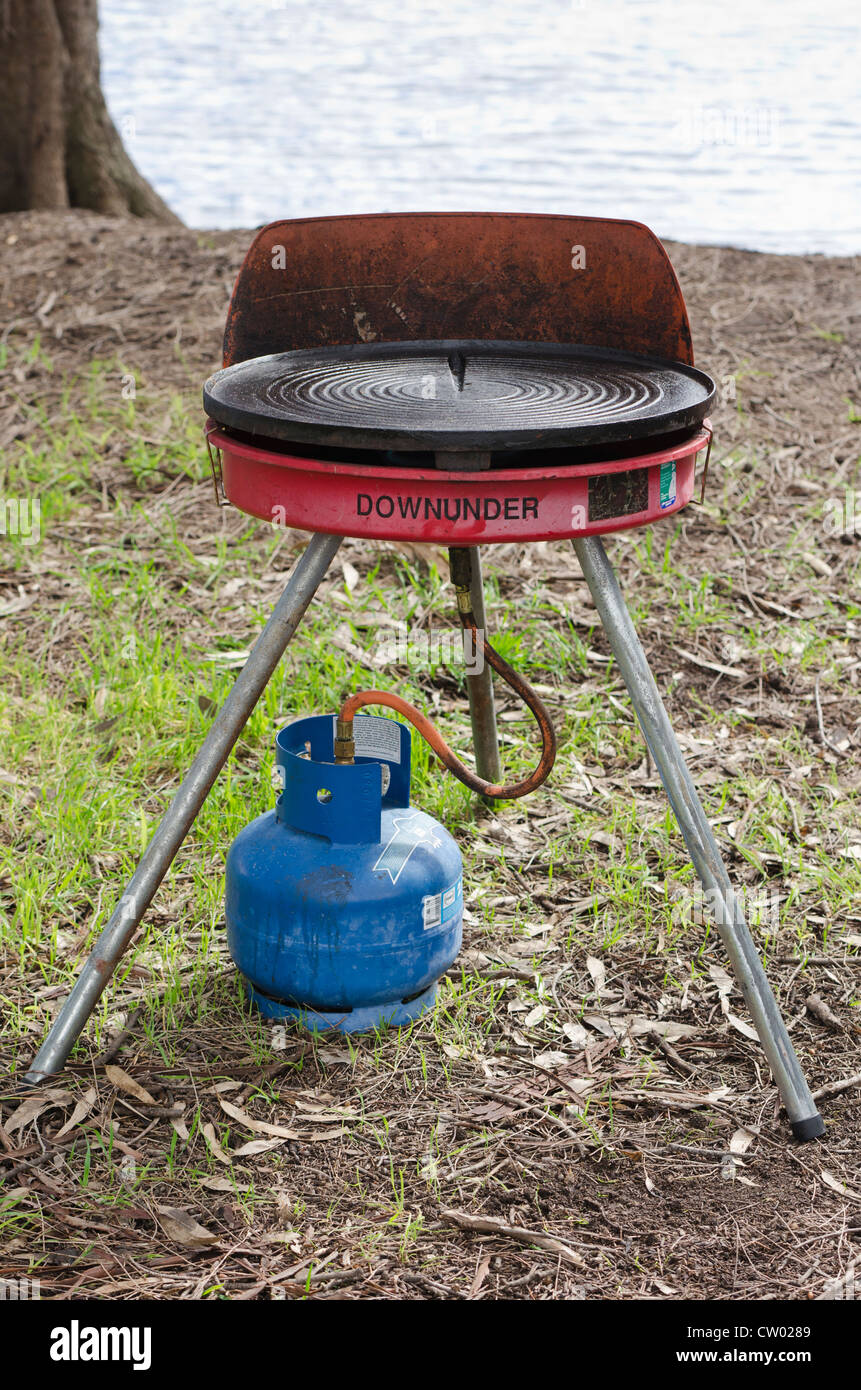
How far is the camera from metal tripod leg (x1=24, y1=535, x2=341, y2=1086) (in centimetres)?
213

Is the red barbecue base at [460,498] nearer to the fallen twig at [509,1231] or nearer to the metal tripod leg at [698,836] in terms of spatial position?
the metal tripod leg at [698,836]

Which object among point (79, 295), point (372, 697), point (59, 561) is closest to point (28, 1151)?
point (372, 697)

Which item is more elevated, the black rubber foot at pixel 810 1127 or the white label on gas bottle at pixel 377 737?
the white label on gas bottle at pixel 377 737

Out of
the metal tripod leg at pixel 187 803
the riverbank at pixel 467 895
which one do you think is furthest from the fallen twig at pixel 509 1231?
the metal tripod leg at pixel 187 803

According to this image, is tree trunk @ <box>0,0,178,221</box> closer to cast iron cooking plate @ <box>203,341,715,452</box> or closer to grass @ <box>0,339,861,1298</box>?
grass @ <box>0,339,861,1298</box>

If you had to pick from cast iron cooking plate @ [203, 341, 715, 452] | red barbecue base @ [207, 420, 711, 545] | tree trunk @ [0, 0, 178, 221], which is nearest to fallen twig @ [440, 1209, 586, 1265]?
red barbecue base @ [207, 420, 711, 545]

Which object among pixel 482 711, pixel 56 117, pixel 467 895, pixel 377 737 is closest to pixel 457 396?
pixel 377 737

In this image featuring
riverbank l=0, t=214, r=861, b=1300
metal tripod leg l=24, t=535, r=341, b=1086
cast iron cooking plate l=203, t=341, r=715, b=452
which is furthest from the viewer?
metal tripod leg l=24, t=535, r=341, b=1086

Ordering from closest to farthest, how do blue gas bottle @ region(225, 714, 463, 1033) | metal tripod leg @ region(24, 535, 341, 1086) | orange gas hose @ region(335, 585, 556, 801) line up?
1. metal tripod leg @ region(24, 535, 341, 1086)
2. blue gas bottle @ region(225, 714, 463, 1033)
3. orange gas hose @ region(335, 585, 556, 801)

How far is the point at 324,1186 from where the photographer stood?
2057 millimetres

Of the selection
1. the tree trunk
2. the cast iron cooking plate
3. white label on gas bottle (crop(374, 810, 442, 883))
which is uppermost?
the tree trunk

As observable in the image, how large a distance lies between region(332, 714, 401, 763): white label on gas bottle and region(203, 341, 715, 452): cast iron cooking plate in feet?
1.98

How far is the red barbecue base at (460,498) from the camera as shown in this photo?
190 centimetres

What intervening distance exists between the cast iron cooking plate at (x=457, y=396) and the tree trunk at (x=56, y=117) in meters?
4.09
